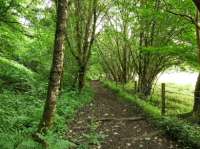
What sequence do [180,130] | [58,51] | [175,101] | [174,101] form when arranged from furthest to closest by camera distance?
[174,101], [175,101], [180,130], [58,51]

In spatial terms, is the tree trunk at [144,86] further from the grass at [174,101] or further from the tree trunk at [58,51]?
the tree trunk at [58,51]

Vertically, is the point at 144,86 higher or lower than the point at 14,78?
lower

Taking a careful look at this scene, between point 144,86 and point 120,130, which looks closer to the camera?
point 120,130

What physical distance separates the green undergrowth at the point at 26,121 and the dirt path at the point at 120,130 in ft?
1.48

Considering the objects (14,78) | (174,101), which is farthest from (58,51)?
(174,101)

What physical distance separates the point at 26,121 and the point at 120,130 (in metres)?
3.06

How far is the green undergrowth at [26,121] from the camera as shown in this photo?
7.12m

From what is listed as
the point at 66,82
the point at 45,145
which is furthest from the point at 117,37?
the point at 45,145

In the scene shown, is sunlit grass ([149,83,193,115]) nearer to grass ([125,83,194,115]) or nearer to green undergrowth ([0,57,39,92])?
grass ([125,83,194,115])

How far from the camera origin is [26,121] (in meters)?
9.77

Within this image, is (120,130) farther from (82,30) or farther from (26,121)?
(82,30)

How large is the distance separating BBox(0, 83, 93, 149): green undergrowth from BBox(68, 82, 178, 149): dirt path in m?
0.45

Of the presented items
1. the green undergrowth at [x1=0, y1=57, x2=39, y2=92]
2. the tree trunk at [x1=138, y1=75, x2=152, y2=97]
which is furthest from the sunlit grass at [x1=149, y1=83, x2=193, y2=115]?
the green undergrowth at [x1=0, y1=57, x2=39, y2=92]

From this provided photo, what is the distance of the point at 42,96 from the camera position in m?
15.6
